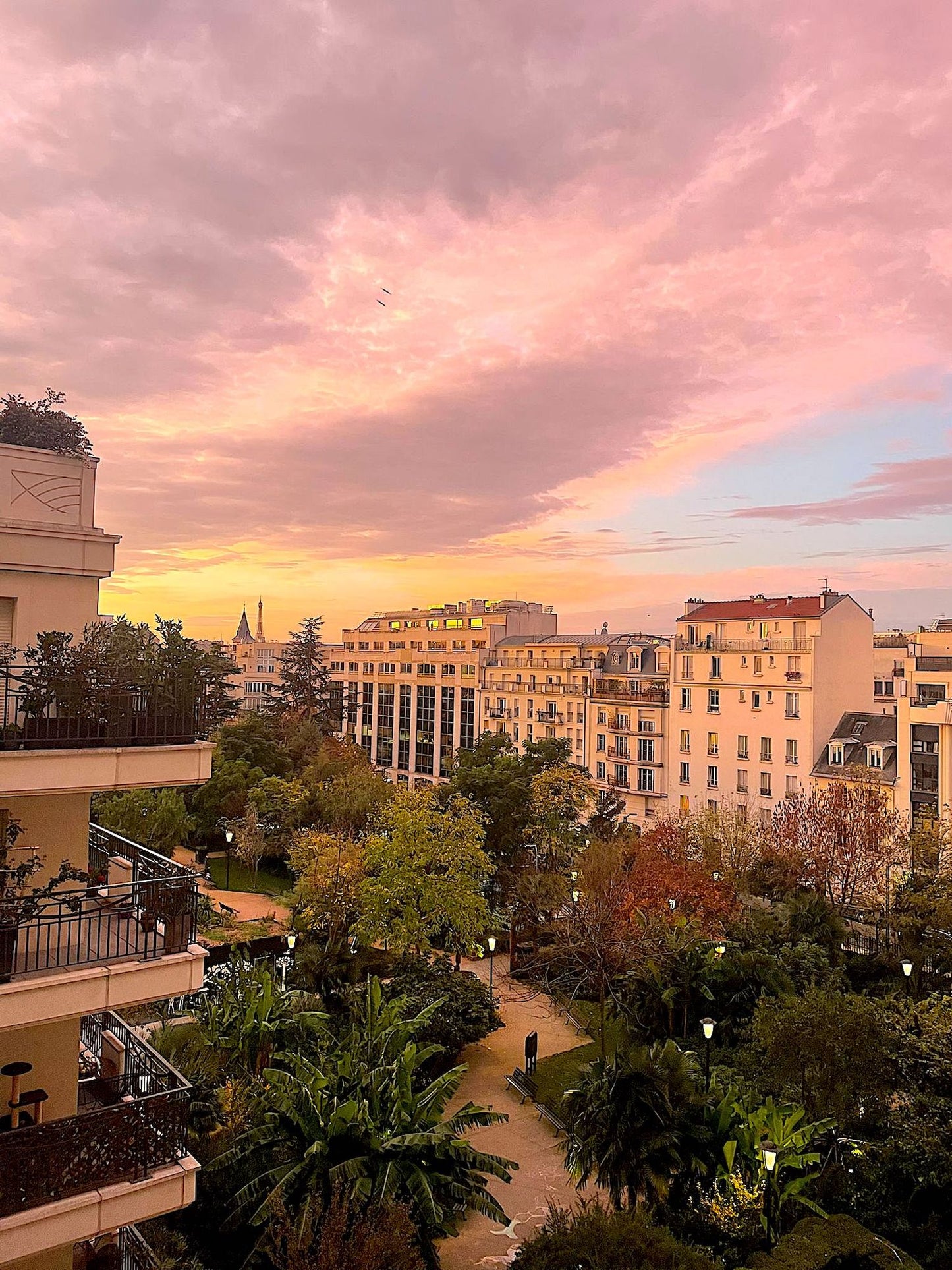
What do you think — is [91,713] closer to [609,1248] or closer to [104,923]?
[104,923]

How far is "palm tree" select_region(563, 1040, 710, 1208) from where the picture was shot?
1400 centimetres

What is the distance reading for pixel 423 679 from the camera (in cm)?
7888

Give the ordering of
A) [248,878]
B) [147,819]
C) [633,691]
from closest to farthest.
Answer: [147,819]
[248,878]
[633,691]

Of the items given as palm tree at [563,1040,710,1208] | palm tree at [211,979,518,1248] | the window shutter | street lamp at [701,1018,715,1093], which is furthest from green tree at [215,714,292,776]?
the window shutter

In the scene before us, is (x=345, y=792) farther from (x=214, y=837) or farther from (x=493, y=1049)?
(x=493, y=1049)

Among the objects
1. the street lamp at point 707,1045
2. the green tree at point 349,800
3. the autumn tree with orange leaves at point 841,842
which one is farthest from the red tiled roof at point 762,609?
the street lamp at point 707,1045

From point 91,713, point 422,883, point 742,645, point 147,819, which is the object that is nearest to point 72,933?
point 91,713

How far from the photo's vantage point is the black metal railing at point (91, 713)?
983 centimetres

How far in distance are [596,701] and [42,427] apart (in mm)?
51634

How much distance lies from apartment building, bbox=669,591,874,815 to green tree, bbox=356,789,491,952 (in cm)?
2623

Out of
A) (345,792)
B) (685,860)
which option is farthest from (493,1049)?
(345,792)

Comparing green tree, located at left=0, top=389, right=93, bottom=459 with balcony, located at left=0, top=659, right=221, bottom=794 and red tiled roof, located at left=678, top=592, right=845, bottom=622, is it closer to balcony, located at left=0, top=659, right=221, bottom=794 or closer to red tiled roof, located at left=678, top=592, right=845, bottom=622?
balcony, located at left=0, top=659, right=221, bottom=794

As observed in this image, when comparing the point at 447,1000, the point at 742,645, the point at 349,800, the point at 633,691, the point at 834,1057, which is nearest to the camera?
the point at 834,1057

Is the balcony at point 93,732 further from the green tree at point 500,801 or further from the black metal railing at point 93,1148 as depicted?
the green tree at point 500,801
